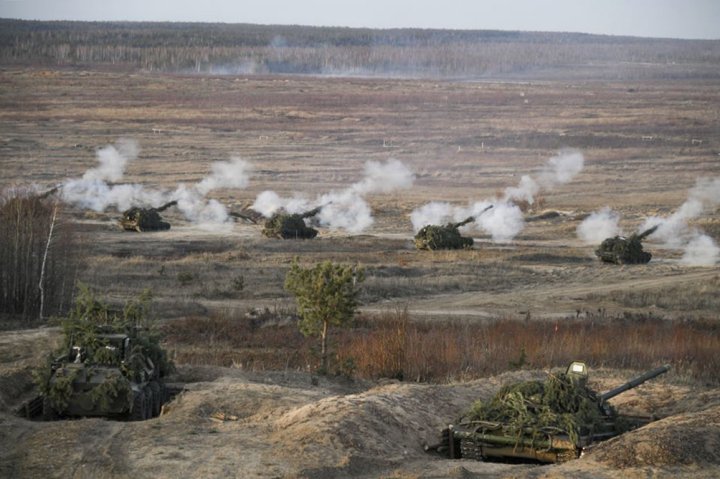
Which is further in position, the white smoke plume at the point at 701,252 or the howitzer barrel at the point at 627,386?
the white smoke plume at the point at 701,252

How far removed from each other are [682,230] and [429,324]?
2677 centimetres

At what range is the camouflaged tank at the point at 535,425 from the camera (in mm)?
16953

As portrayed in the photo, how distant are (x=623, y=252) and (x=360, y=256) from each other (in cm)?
982

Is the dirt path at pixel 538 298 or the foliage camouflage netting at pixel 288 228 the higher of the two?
the foliage camouflage netting at pixel 288 228

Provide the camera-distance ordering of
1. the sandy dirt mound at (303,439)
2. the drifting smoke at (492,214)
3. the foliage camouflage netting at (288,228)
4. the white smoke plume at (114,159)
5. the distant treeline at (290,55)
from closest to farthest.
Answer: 1. the sandy dirt mound at (303,439)
2. the foliage camouflage netting at (288,228)
3. the drifting smoke at (492,214)
4. the white smoke plume at (114,159)
5. the distant treeline at (290,55)

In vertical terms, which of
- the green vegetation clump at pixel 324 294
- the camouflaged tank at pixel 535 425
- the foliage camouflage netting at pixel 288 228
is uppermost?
the foliage camouflage netting at pixel 288 228

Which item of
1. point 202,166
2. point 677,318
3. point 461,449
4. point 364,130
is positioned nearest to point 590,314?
point 677,318

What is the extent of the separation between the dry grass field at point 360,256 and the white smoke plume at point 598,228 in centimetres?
67

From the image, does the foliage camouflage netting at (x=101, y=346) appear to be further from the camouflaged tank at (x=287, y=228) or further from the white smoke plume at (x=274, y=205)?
the white smoke plume at (x=274, y=205)

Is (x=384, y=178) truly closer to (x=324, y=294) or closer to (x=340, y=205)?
(x=340, y=205)

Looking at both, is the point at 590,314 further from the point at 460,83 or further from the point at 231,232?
the point at 460,83

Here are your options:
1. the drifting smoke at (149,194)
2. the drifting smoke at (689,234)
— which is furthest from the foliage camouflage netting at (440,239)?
the drifting smoke at (149,194)

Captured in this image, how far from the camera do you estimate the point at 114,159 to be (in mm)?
85188

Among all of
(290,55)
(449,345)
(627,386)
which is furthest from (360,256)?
(290,55)
